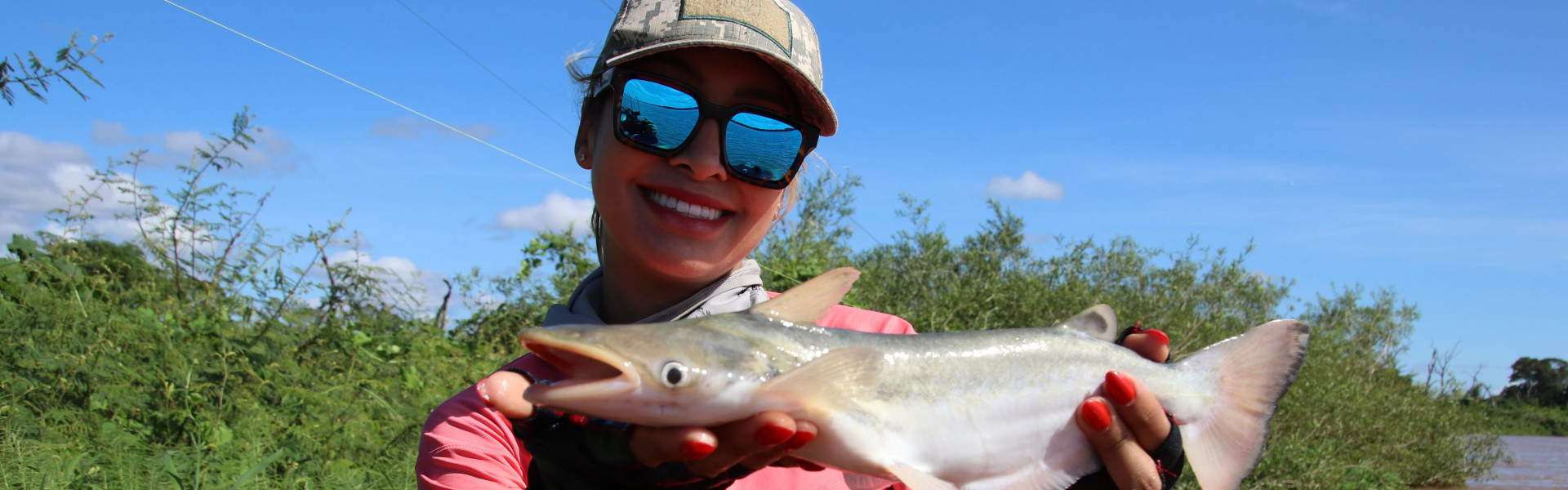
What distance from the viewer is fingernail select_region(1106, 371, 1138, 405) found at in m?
2.20

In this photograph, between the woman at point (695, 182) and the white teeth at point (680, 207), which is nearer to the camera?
the woman at point (695, 182)

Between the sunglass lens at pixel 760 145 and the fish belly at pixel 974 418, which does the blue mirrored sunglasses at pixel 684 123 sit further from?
the fish belly at pixel 974 418

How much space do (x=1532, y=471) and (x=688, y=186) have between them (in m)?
25.8

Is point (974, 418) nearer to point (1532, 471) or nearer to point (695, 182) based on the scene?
point (695, 182)

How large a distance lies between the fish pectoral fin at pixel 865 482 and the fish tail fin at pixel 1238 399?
2.74 ft

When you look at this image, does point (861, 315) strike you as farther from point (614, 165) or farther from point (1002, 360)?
point (614, 165)

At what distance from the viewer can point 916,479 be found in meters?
2.00

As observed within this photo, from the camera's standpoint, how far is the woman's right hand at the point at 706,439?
165 cm

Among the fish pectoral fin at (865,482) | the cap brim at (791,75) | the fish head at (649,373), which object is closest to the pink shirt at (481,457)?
the fish pectoral fin at (865,482)

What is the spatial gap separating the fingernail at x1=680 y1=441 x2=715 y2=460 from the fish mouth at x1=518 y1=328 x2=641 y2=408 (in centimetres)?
14

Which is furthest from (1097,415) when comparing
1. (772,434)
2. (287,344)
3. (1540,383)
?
(1540,383)

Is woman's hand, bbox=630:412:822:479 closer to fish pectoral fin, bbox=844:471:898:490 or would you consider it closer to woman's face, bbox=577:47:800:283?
fish pectoral fin, bbox=844:471:898:490

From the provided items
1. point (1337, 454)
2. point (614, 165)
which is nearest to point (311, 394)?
point (614, 165)

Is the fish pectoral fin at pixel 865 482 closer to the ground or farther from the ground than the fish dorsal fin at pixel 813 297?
closer to the ground
